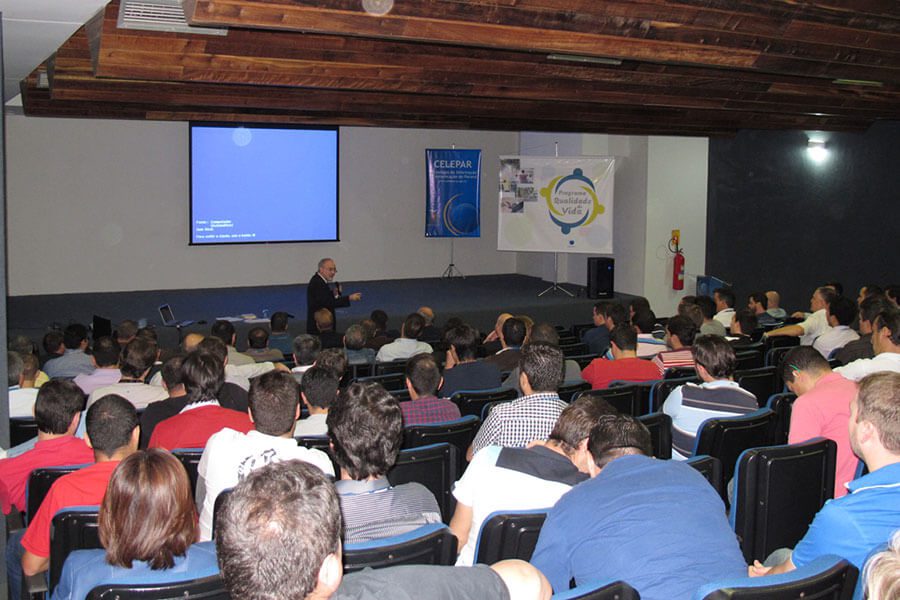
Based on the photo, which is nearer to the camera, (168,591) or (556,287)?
(168,591)

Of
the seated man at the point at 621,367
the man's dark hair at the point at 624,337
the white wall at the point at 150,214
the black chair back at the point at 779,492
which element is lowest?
the black chair back at the point at 779,492

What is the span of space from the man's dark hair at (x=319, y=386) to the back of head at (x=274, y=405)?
0.61 metres

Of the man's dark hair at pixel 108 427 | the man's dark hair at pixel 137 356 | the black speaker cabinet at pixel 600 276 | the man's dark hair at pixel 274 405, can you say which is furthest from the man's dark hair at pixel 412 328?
the black speaker cabinet at pixel 600 276

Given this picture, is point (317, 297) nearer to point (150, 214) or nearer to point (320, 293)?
point (320, 293)

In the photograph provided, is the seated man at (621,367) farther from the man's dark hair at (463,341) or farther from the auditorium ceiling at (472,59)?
the auditorium ceiling at (472,59)

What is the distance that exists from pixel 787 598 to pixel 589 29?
4141 mm

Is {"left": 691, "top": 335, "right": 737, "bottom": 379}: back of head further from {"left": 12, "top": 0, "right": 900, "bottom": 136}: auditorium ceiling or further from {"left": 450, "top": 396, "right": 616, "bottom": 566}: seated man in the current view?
{"left": 12, "top": 0, "right": 900, "bottom": 136}: auditorium ceiling

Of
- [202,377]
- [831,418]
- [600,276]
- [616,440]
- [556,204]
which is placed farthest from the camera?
[600,276]

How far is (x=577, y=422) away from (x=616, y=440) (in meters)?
0.39

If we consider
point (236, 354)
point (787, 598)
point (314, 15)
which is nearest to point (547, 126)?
point (236, 354)

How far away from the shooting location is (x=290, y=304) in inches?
506

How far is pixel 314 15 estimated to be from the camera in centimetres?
493

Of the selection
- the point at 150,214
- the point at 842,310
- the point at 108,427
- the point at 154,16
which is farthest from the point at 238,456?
the point at 150,214

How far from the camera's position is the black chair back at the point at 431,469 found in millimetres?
3627
